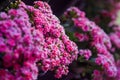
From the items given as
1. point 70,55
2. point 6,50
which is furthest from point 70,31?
point 6,50

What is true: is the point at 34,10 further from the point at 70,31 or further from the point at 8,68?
the point at 70,31

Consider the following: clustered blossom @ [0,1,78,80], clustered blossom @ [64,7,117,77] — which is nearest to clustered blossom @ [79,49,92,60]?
clustered blossom @ [64,7,117,77]

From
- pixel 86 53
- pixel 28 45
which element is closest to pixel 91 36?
pixel 86 53

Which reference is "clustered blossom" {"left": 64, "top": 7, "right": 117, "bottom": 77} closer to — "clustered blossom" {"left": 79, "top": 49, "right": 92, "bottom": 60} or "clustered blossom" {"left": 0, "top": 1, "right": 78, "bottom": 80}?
"clustered blossom" {"left": 79, "top": 49, "right": 92, "bottom": 60}

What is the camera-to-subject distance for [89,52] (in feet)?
18.7

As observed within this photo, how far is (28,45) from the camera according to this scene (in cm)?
384

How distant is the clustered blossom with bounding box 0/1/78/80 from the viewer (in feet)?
12.4

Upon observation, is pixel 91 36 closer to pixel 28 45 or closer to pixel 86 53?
pixel 86 53

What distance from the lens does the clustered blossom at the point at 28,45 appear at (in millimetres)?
3779

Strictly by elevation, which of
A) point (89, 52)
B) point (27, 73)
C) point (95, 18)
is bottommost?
point (27, 73)

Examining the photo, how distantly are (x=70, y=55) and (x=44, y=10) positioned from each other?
0.67 m

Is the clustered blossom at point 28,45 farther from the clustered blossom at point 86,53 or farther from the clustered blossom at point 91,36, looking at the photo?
the clustered blossom at point 91,36

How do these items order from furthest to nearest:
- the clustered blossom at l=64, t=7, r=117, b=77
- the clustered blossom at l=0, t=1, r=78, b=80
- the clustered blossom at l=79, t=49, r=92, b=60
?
the clustered blossom at l=64, t=7, r=117, b=77 → the clustered blossom at l=79, t=49, r=92, b=60 → the clustered blossom at l=0, t=1, r=78, b=80

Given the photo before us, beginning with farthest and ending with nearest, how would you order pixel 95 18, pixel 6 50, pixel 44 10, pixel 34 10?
pixel 95 18
pixel 44 10
pixel 34 10
pixel 6 50
